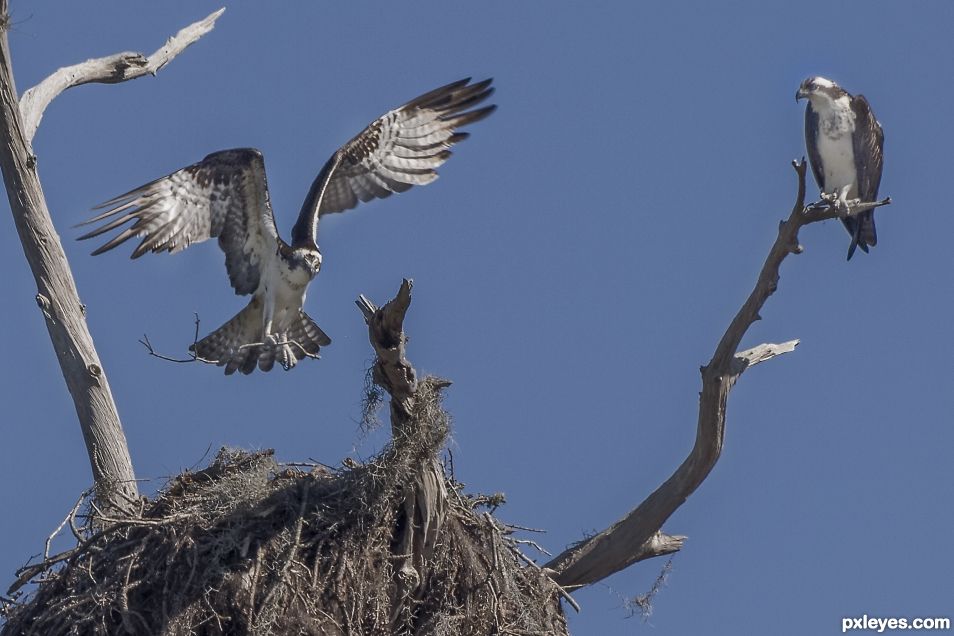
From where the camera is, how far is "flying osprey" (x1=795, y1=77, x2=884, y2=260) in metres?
A: 11.5

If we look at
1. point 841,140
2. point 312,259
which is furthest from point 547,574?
point 841,140

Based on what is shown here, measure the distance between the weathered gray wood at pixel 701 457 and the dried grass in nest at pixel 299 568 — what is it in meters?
0.56

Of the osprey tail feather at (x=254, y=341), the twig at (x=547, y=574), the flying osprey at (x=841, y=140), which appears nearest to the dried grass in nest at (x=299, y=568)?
the twig at (x=547, y=574)

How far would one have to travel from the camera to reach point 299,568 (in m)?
7.75

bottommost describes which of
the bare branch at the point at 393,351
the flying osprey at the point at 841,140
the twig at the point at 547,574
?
the twig at the point at 547,574

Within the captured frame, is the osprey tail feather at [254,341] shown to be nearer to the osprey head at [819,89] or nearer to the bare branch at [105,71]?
the bare branch at [105,71]

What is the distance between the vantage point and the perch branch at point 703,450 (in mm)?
7555

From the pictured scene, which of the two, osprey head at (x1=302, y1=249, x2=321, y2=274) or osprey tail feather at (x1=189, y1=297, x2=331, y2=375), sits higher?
osprey head at (x1=302, y1=249, x2=321, y2=274)

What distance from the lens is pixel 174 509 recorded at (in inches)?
322

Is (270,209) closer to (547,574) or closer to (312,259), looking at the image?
(312,259)

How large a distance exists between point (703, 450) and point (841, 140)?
4.27 metres

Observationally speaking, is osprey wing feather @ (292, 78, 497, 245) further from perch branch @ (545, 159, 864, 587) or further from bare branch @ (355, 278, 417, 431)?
bare branch @ (355, 278, 417, 431)

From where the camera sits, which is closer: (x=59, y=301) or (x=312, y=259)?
(x=59, y=301)

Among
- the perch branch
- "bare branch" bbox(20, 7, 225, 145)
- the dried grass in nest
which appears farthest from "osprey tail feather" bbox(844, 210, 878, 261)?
"bare branch" bbox(20, 7, 225, 145)
